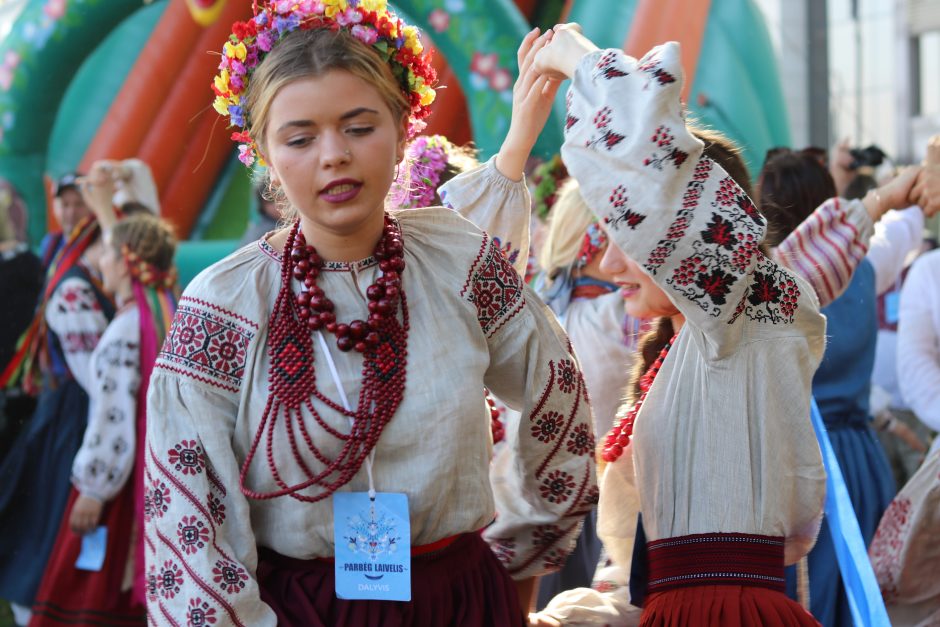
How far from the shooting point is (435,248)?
5.83 feet

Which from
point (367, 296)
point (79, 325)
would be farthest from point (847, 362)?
point (79, 325)

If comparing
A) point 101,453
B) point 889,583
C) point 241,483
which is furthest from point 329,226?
point 101,453

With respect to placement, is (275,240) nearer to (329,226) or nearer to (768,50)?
(329,226)

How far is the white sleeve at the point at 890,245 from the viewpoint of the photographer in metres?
3.72

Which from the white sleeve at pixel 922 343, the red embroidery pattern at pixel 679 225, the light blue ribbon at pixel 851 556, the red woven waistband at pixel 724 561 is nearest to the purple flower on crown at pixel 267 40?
the red embroidery pattern at pixel 679 225

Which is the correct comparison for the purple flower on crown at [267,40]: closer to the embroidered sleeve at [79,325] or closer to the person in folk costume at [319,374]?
the person in folk costume at [319,374]

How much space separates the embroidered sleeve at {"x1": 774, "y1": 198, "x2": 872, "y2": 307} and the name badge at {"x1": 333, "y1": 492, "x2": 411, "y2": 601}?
3.29ft

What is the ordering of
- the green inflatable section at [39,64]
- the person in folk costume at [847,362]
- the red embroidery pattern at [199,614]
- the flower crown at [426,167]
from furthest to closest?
the green inflatable section at [39,64]
the person in folk costume at [847,362]
the flower crown at [426,167]
the red embroidery pattern at [199,614]

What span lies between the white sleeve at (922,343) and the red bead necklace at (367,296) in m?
2.31

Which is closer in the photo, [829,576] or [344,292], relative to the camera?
[344,292]

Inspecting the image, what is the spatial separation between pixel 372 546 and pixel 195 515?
0.81 ft

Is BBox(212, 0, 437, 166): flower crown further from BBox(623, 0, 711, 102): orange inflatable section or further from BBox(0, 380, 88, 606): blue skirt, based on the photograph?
BBox(623, 0, 711, 102): orange inflatable section

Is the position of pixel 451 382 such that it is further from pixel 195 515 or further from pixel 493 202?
pixel 493 202

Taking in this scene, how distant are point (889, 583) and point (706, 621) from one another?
0.99m
